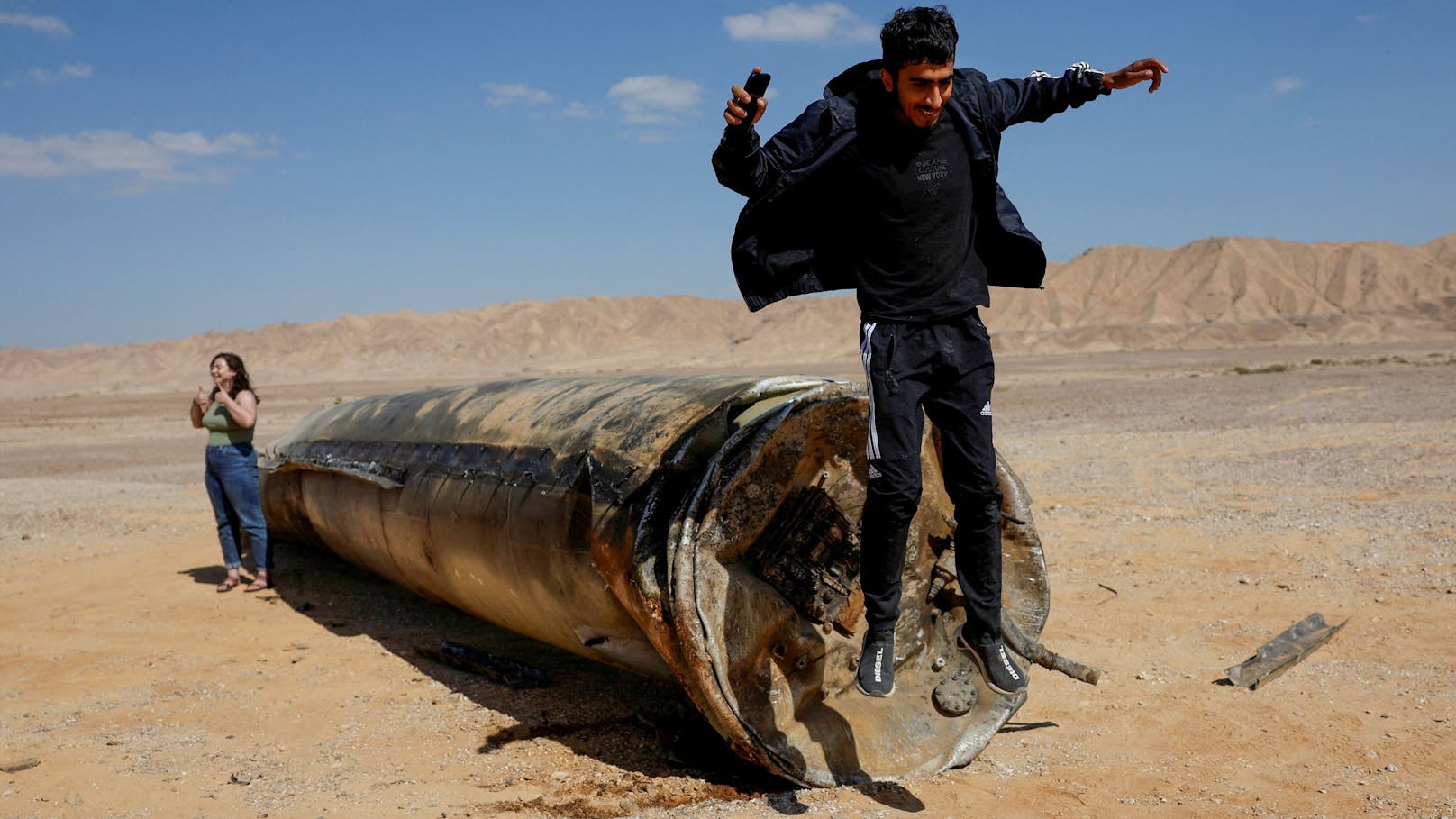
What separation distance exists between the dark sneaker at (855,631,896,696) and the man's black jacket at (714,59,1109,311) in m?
1.14

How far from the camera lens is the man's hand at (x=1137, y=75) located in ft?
11.0

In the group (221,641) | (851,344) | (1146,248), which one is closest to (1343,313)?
(1146,248)

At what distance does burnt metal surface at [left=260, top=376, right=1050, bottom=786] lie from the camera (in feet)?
12.2

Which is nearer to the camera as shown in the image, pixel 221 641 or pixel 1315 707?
pixel 1315 707

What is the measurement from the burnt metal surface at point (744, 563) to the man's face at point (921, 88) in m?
1.08

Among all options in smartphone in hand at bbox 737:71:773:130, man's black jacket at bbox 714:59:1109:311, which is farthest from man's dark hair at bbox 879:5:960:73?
smartphone in hand at bbox 737:71:773:130

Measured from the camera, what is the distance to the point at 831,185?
3447mm

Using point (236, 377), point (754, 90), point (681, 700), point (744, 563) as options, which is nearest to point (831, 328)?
point (236, 377)

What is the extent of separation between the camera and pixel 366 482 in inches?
247

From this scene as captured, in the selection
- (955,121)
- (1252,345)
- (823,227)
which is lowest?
(1252,345)

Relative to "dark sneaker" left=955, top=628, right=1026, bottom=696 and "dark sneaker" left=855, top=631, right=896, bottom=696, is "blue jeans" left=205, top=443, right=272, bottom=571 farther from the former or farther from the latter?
"dark sneaker" left=955, top=628, right=1026, bottom=696

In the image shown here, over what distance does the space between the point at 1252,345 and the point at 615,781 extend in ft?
205

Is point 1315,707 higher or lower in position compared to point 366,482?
lower

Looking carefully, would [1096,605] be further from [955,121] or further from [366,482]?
[366,482]
